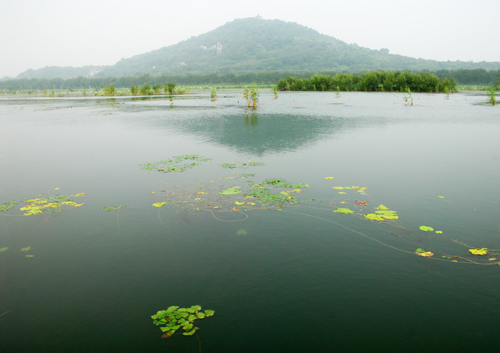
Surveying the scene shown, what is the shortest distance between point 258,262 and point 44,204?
16.9 feet

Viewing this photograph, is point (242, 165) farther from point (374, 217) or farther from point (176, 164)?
point (374, 217)

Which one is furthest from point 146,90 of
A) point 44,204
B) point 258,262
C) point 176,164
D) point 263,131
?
point 258,262

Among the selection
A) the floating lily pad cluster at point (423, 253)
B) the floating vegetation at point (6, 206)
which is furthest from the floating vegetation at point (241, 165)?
the floating lily pad cluster at point (423, 253)

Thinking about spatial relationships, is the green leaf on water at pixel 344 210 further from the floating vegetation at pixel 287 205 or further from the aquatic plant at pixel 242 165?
the aquatic plant at pixel 242 165

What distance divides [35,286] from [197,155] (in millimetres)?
7506

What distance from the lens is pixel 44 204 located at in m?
6.83

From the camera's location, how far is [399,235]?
5148 millimetres

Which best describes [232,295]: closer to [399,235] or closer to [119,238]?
[119,238]

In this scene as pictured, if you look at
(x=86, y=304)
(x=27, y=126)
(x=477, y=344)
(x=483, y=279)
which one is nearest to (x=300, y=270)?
(x=477, y=344)

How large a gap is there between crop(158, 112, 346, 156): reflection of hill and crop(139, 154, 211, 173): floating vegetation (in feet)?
6.34

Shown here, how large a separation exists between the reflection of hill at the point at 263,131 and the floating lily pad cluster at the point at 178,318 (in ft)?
26.1

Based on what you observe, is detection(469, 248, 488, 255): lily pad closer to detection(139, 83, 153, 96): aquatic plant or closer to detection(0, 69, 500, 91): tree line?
detection(139, 83, 153, 96): aquatic plant

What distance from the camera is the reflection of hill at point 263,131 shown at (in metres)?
12.5

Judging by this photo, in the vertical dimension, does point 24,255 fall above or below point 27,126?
below
